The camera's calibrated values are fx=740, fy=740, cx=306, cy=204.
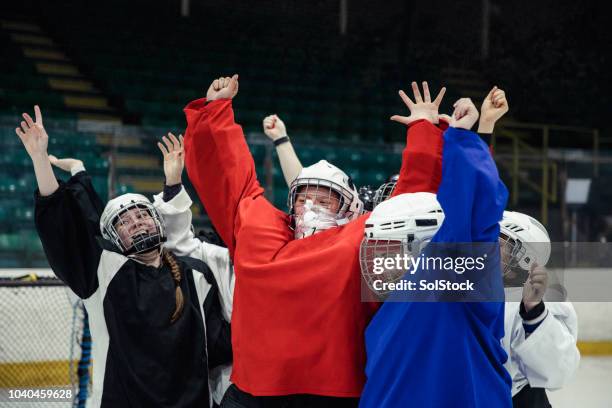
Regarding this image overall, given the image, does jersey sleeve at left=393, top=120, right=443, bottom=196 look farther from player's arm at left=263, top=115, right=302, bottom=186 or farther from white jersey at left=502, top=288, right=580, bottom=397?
player's arm at left=263, top=115, right=302, bottom=186

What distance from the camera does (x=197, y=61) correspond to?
8703 millimetres

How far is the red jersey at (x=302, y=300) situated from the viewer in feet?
5.34

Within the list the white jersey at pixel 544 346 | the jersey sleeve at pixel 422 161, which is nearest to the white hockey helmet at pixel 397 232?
the jersey sleeve at pixel 422 161

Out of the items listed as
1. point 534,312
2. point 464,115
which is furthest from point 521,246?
point 464,115

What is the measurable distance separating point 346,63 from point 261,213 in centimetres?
765

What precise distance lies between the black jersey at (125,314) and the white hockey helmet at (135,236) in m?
0.03

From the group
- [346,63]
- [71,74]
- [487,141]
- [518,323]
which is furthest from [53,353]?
[346,63]

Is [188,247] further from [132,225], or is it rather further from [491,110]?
[491,110]

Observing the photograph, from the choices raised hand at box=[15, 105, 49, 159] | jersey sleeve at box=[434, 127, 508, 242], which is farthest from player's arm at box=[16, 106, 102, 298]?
jersey sleeve at box=[434, 127, 508, 242]

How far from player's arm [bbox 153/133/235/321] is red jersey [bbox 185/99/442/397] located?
438 millimetres

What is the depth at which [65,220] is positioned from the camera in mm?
2068

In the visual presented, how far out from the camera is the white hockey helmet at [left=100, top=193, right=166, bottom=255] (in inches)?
81.9

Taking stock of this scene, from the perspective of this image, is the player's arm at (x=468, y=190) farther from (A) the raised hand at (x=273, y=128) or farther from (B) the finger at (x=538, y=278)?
(A) the raised hand at (x=273, y=128)

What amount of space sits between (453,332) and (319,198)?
1.78ft
